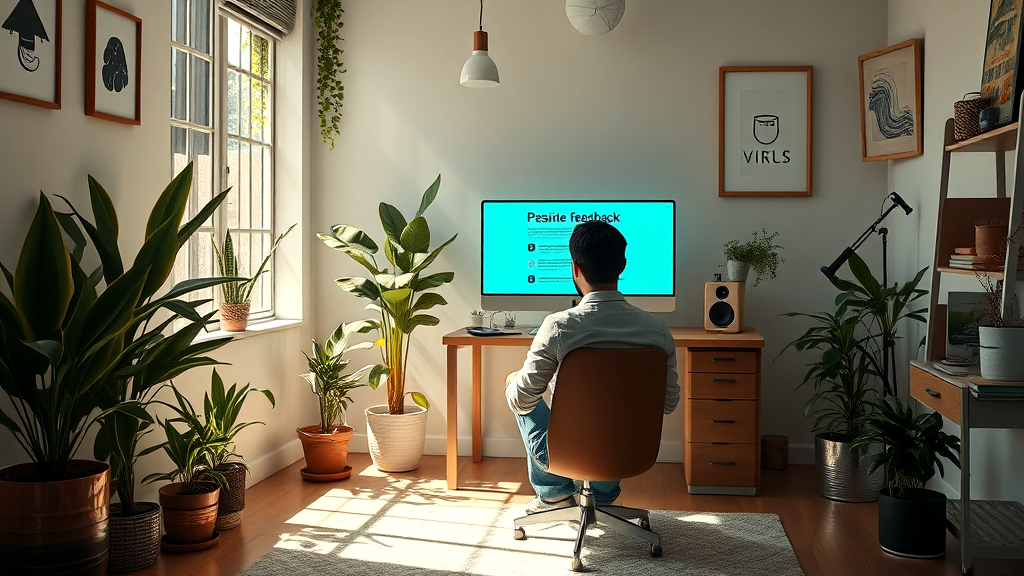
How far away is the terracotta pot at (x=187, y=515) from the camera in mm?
3109

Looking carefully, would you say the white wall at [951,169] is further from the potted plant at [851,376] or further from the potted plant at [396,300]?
the potted plant at [396,300]

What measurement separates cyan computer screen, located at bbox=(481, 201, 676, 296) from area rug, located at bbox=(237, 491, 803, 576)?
115cm

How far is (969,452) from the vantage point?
2762 millimetres

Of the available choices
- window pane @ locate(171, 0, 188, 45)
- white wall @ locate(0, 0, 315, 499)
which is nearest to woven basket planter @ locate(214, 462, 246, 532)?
white wall @ locate(0, 0, 315, 499)

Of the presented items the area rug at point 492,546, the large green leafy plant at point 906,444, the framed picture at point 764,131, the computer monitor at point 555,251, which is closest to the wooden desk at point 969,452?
the large green leafy plant at point 906,444

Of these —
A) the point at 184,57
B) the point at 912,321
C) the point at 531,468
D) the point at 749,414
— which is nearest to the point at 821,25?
the point at 912,321

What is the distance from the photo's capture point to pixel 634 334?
9.20 ft

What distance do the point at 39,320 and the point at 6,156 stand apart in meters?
0.57

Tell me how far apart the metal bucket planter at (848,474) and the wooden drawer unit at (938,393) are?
803 millimetres

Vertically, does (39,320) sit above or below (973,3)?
below

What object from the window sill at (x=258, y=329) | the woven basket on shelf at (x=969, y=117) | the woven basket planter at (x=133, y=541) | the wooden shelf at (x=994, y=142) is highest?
the woven basket on shelf at (x=969, y=117)

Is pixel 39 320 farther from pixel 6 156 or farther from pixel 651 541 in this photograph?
pixel 651 541

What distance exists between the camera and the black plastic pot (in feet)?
10.0

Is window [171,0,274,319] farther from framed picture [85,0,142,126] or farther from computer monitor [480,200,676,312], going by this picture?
computer monitor [480,200,676,312]
